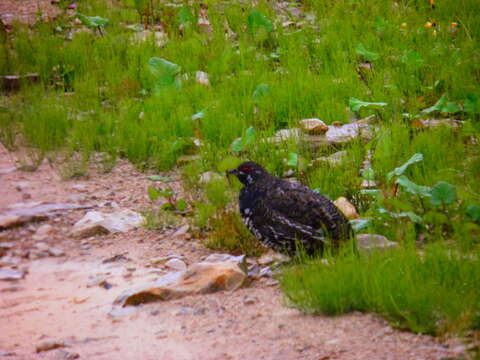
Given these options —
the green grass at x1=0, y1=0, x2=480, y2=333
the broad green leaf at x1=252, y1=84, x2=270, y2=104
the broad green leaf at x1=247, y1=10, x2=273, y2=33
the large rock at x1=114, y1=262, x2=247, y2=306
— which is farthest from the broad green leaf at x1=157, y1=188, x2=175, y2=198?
the broad green leaf at x1=247, y1=10, x2=273, y2=33

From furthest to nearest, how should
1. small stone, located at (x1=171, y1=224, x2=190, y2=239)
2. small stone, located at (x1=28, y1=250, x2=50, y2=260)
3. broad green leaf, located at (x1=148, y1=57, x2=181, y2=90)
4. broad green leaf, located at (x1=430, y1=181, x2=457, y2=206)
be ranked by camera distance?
broad green leaf, located at (x1=148, y1=57, x2=181, y2=90), small stone, located at (x1=171, y1=224, x2=190, y2=239), small stone, located at (x1=28, y1=250, x2=50, y2=260), broad green leaf, located at (x1=430, y1=181, x2=457, y2=206)

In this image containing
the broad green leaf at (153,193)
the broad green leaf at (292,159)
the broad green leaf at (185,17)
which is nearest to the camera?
the broad green leaf at (153,193)

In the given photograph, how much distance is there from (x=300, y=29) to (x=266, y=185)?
5204 millimetres

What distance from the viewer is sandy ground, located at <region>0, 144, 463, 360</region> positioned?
377 cm

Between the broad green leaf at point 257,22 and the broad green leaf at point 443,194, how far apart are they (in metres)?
5.13

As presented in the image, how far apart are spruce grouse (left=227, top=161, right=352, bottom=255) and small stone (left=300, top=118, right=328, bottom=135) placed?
6.21 ft

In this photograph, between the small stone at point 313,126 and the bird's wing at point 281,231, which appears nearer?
the bird's wing at point 281,231

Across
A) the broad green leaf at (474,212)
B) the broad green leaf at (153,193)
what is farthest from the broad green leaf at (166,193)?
the broad green leaf at (474,212)

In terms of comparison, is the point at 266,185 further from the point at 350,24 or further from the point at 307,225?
the point at 350,24

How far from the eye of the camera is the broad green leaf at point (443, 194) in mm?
4867

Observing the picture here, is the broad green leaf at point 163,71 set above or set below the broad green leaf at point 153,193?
above

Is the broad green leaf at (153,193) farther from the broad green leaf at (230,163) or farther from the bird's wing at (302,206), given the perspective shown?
the bird's wing at (302,206)

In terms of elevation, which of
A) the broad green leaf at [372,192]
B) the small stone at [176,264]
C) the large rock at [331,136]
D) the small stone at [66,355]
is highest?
the broad green leaf at [372,192]

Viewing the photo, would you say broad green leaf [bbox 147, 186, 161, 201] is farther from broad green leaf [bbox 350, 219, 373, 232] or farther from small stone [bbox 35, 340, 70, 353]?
small stone [bbox 35, 340, 70, 353]
